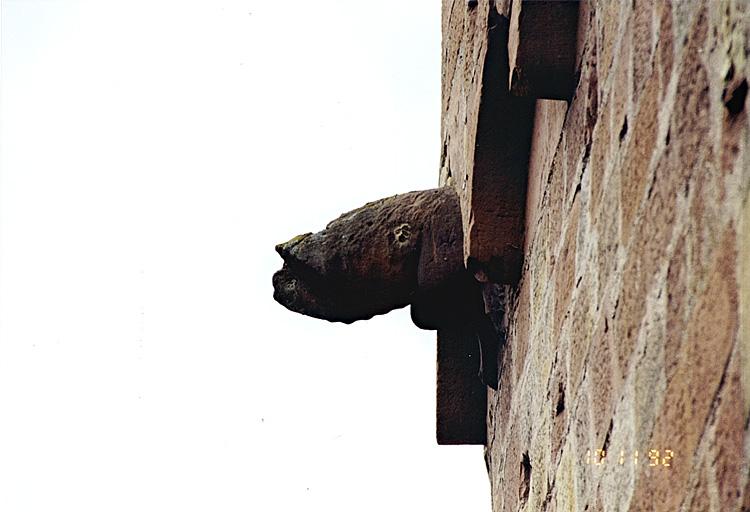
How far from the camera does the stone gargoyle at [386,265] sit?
436 centimetres

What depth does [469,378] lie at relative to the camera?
515cm

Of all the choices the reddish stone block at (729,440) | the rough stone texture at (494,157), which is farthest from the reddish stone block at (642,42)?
the rough stone texture at (494,157)

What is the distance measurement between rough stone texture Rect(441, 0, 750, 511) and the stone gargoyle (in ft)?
1.58

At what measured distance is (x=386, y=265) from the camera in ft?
14.4

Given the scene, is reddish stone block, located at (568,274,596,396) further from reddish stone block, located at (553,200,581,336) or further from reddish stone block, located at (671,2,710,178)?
reddish stone block, located at (671,2,710,178)

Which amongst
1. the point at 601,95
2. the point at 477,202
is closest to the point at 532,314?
the point at 477,202

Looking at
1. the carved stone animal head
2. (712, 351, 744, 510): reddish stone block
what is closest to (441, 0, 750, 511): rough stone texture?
(712, 351, 744, 510): reddish stone block

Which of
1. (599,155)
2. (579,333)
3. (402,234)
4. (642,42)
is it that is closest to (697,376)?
(642,42)

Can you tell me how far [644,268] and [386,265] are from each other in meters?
1.99

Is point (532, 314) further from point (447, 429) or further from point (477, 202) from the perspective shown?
point (447, 429)

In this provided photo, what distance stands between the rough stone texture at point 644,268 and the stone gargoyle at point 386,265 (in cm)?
48

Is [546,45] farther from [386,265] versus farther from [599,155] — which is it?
[386,265]

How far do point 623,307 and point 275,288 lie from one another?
2.16 meters

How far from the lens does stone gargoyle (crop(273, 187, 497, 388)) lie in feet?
14.3
